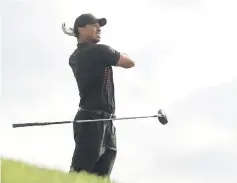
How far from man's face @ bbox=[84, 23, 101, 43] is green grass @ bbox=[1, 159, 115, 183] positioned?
2564 mm

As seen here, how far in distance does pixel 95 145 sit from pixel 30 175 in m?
2.62

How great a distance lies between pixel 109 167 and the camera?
8969 mm

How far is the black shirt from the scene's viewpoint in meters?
8.88

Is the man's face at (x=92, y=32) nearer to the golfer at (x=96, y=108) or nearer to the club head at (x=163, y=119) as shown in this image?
the golfer at (x=96, y=108)

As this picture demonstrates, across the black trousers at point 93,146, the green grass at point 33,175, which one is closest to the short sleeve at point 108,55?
the black trousers at point 93,146

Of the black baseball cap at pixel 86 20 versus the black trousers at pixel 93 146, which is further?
the black baseball cap at pixel 86 20

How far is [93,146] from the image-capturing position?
8.81 meters

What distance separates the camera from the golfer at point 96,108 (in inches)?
348

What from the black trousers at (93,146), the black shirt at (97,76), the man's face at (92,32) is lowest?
the black trousers at (93,146)

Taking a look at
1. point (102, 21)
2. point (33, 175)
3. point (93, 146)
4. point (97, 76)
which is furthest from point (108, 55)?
point (33, 175)

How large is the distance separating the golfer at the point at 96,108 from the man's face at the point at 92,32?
16 cm

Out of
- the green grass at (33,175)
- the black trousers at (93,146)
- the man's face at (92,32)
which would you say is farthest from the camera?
the man's face at (92,32)

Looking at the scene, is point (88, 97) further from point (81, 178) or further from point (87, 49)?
point (81, 178)

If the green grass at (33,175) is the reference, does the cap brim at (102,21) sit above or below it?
above
